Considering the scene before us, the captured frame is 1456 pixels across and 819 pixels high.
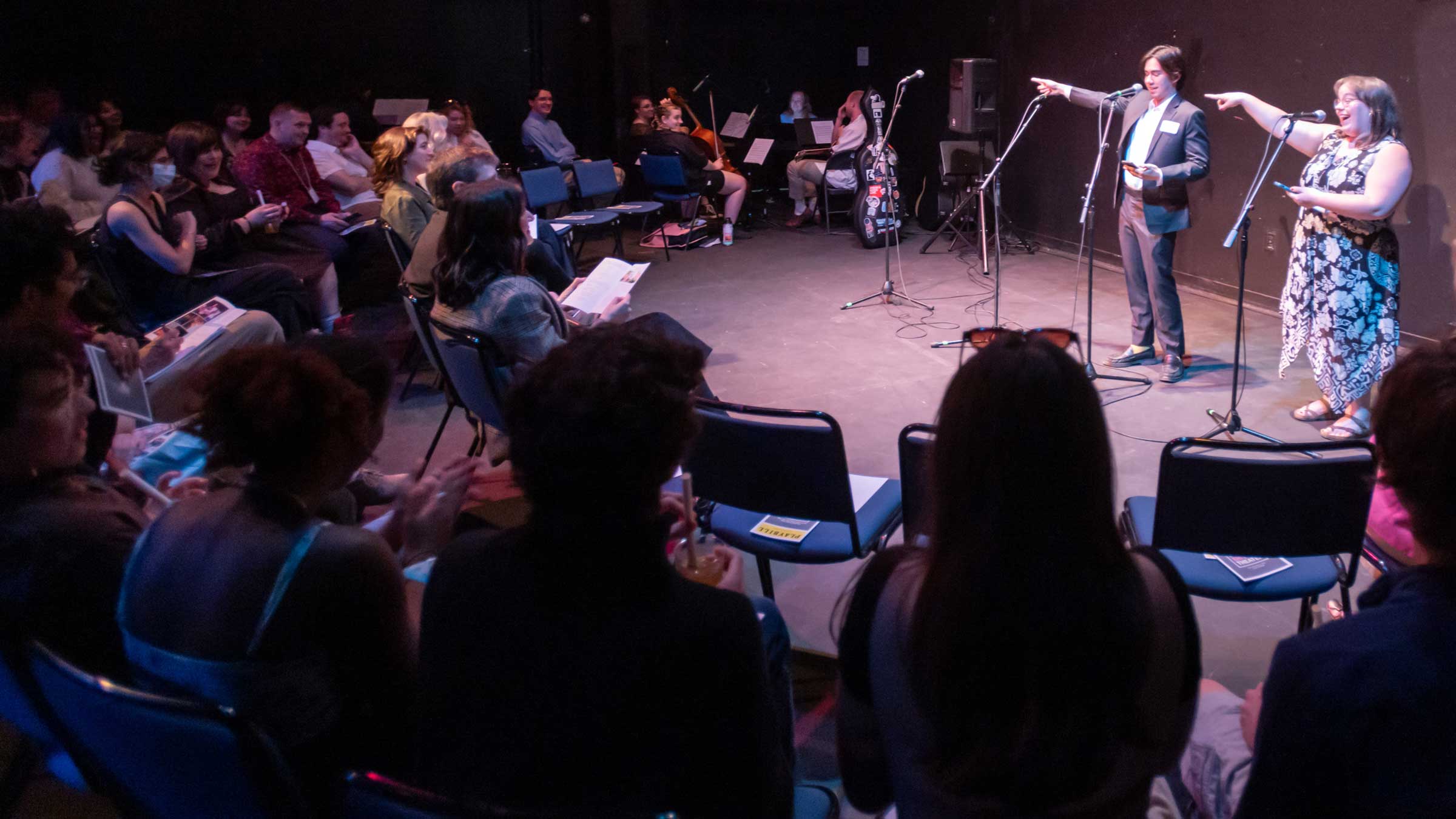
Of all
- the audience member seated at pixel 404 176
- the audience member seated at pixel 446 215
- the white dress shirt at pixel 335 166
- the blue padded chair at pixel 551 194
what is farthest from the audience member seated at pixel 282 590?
the blue padded chair at pixel 551 194

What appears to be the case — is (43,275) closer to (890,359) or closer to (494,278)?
(494,278)

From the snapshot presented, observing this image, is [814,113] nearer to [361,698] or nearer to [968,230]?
[968,230]

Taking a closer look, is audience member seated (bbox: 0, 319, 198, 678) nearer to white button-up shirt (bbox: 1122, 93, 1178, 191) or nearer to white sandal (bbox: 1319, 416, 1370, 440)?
white sandal (bbox: 1319, 416, 1370, 440)

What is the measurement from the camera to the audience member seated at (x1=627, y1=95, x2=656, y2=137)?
990 cm

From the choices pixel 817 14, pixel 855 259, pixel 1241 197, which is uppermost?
pixel 817 14

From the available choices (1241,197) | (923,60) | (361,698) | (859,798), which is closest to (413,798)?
(361,698)

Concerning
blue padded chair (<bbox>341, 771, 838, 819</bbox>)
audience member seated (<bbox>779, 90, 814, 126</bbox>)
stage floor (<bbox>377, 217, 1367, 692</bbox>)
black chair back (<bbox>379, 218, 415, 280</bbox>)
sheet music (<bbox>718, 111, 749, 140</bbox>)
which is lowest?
stage floor (<bbox>377, 217, 1367, 692</bbox>)

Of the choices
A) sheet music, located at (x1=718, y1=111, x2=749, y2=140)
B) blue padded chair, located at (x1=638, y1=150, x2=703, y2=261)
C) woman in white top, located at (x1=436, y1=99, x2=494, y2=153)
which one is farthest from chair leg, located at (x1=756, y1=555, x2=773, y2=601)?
sheet music, located at (x1=718, y1=111, x2=749, y2=140)

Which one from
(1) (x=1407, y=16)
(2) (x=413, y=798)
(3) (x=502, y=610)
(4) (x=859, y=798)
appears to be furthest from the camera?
(1) (x=1407, y=16)

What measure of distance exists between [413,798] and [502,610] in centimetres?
23

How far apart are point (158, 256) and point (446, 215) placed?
4.41ft

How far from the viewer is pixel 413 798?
42.0 inches

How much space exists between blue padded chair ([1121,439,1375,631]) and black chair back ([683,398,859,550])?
0.72 meters

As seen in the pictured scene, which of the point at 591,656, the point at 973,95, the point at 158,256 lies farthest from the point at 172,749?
the point at 973,95
